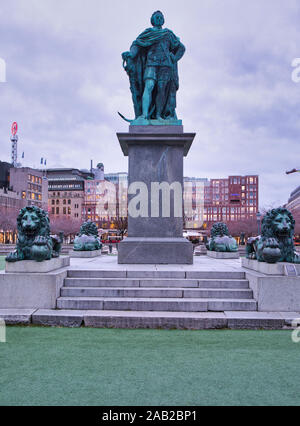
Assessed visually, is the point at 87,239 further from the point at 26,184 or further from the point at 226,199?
the point at 226,199

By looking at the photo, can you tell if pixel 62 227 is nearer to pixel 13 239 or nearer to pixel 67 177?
pixel 13 239

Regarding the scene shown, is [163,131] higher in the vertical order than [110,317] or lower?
higher

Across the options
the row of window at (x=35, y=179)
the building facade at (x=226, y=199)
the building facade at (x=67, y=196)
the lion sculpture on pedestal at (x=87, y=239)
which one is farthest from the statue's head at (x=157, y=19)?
the building facade at (x=226, y=199)

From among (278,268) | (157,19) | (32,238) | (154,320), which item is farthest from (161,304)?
(157,19)

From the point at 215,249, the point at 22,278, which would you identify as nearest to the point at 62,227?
the point at 215,249

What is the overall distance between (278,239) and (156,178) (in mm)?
4924

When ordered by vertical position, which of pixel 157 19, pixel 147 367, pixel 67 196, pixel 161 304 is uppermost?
pixel 67 196

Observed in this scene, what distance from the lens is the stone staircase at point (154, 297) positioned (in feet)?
20.2

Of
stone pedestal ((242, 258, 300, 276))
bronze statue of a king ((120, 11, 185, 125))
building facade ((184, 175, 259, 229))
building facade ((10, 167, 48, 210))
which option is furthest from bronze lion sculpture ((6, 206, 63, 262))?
building facade ((184, 175, 259, 229))

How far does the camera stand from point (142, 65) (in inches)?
468

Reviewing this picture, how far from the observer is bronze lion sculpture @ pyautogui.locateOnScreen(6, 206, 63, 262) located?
23.3ft
